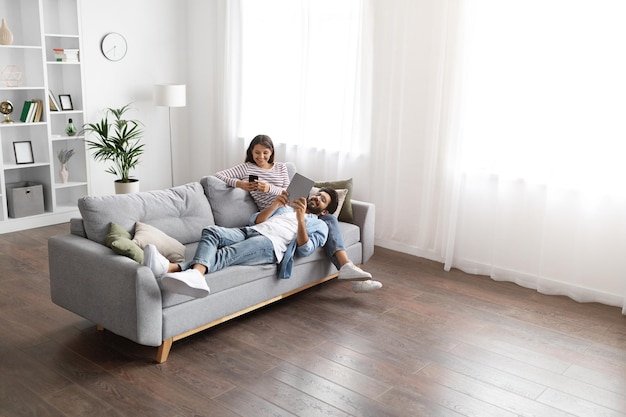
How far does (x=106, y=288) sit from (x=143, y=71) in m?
3.90

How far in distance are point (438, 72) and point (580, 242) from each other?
1.67 meters

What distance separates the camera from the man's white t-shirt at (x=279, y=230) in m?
3.66

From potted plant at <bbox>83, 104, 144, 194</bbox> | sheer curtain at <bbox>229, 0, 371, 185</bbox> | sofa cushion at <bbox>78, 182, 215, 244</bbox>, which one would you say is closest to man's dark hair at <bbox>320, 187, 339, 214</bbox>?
sofa cushion at <bbox>78, 182, 215, 244</bbox>

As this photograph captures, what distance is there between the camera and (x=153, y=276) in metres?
2.99

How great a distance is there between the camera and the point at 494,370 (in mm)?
3146

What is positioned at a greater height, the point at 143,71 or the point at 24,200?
the point at 143,71

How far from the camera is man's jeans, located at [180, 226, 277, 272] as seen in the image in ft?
10.9

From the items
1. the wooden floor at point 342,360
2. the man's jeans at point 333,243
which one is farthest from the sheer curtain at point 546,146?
the man's jeans at point 333,243

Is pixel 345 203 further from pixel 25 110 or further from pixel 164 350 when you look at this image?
pixel 25 110

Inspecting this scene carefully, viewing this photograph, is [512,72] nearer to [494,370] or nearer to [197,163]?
[494,370]

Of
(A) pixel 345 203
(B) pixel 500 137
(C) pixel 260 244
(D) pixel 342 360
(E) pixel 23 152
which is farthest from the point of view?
(E) pixel 23 152

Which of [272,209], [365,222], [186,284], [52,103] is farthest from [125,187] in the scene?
[186,284]

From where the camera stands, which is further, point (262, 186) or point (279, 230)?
point (262, 186)

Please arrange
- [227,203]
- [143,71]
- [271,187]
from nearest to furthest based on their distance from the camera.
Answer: [227,203], [271,187], [143,71]
